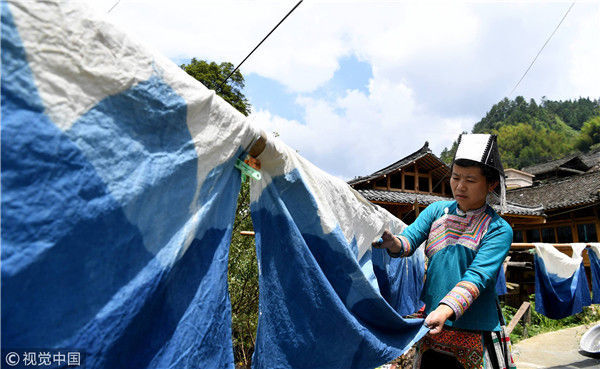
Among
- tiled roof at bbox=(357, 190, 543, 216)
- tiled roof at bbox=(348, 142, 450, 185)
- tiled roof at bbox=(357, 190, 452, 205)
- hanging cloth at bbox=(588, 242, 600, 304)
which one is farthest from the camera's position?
tiled roof at bbox=(348, 142, 450, 185)

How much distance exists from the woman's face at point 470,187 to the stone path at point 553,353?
674cm

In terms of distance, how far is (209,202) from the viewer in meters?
1.24

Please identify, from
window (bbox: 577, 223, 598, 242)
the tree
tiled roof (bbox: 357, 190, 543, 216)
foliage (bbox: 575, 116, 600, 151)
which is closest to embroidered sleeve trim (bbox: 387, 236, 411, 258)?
the tree

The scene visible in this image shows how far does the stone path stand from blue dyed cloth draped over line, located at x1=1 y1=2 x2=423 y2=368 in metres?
8.14

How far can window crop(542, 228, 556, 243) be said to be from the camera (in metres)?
18.5

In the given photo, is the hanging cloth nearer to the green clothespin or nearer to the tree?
the tree

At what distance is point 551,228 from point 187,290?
72.9 ft

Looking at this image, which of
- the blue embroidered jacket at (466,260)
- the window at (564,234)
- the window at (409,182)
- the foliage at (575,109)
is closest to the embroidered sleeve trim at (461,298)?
the blue embroidered jacket at (466,260)

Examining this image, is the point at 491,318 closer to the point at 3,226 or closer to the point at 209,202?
the point at 209,202

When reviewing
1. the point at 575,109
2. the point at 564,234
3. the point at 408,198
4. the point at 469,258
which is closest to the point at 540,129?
the point at 575,109

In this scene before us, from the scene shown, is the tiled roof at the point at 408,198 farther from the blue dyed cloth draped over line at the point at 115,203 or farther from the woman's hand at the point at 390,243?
the blue dyed cloth draped over line at the point at 115,203

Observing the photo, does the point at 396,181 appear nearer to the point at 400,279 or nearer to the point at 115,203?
the point at 400,279

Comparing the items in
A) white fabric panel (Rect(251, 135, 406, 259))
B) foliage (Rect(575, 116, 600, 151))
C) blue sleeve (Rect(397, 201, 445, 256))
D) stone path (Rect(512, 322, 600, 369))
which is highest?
foliage (Rect(575, 116, 600, 151))

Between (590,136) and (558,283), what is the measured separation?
60669mm
